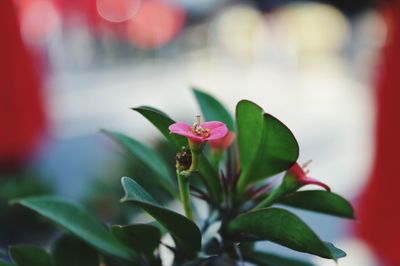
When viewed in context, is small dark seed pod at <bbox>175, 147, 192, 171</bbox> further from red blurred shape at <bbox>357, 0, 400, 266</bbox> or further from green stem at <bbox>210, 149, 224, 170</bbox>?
red blurred shape at <bbox>357, 0, 400, 266</bbox>

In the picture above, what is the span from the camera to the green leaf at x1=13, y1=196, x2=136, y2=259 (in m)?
0.41

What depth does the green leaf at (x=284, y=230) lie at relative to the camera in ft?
1.01

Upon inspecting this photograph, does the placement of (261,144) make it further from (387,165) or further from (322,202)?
(387,165)

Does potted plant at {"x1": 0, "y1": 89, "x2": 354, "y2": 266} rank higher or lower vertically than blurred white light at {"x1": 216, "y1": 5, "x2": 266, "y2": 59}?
higher

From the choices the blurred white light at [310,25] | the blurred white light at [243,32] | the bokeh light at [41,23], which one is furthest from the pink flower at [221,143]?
the blurred white light at [243,32]

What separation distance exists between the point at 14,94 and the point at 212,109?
2657 mm

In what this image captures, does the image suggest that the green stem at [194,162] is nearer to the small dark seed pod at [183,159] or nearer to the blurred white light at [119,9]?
the small dark seed pod at [183,159]

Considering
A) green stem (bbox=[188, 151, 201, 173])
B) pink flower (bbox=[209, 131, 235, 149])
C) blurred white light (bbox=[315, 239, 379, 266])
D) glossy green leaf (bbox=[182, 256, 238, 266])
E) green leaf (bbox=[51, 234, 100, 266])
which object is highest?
green stem (bbox=[188, 151, 201, 173])

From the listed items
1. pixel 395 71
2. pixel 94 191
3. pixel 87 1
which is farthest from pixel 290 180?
pixel 87 1

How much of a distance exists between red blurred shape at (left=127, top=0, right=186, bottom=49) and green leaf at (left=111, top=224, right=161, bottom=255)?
9642 millimetres

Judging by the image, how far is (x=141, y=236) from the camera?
1.19 ft

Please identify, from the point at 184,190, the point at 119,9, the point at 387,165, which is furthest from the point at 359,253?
the point at 119,9

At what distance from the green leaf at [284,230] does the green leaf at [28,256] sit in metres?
0.15

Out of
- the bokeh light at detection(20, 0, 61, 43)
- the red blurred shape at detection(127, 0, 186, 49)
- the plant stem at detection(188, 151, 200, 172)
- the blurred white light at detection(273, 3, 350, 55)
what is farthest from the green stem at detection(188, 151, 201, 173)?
the red blurred shape at detection(127, 0, 186, 49)
